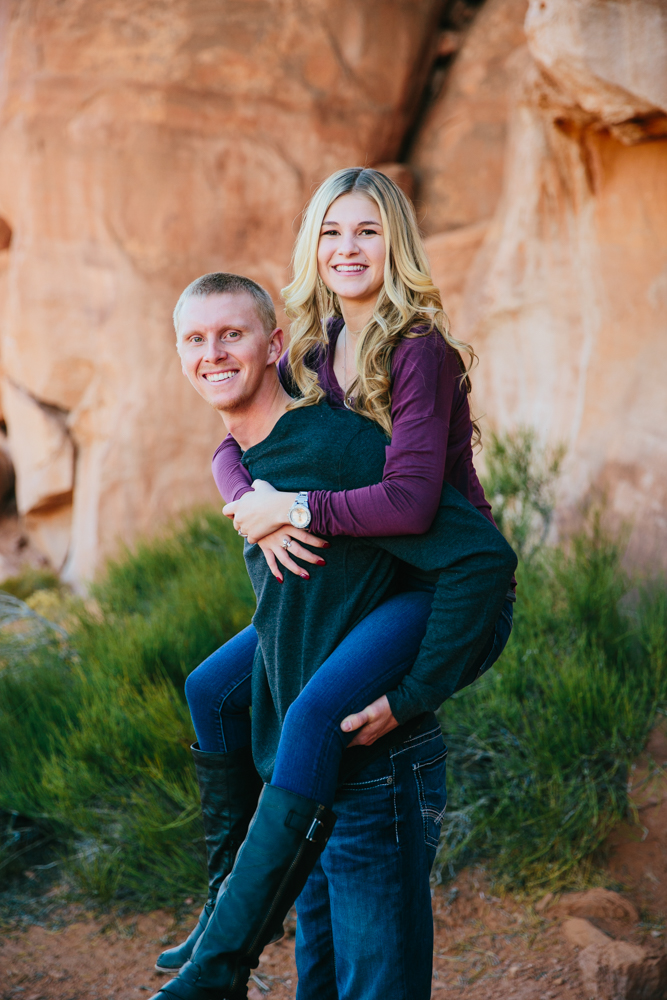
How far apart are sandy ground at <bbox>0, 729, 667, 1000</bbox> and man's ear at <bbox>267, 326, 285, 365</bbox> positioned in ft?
6.61

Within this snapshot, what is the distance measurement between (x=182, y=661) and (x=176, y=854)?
0.77 meters

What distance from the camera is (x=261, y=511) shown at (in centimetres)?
177

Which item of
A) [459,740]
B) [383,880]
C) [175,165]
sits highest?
[175,165]

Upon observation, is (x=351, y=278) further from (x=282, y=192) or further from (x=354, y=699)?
(x=282, y=192)

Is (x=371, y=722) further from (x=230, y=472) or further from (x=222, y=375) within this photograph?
(x=222, y=375)

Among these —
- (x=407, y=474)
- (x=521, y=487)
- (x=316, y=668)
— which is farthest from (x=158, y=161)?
(x=316, y=668)

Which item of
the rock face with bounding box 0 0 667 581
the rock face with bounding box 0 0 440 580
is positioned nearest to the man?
the rock face with bounding box 0 0 667 581

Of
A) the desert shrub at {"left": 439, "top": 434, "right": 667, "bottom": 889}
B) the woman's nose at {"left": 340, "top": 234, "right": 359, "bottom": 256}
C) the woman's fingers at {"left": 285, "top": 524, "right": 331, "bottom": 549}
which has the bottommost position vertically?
the desert shrub at {"left": 439, "top": 434, "right": 667, "bottom": 889}

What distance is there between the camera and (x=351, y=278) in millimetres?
1966

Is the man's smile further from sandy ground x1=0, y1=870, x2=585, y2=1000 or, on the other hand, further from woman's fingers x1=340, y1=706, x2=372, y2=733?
sandy ground x1=0, y1=870, x2=585, y2=1000

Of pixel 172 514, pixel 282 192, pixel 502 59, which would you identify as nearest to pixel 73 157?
pixel 282 192

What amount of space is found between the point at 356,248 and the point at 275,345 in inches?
11.1

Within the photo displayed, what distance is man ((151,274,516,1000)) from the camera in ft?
5.16

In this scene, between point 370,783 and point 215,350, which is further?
point 215,350
